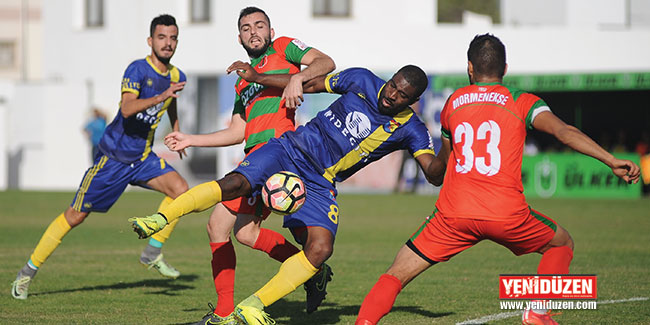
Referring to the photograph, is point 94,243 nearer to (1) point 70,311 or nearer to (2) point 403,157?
(1) point 70,311

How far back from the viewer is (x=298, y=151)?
688 centimetres

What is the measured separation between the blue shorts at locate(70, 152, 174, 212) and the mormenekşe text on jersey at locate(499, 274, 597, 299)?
175 inches

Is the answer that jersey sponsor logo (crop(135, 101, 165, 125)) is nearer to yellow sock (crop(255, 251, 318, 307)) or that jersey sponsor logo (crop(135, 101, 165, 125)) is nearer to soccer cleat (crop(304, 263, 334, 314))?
soccer cleat (crop(304, 263, 334, 314))

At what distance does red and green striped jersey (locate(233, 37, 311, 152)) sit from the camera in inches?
290

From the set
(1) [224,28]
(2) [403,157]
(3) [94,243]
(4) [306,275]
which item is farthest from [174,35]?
(1) [224,28]

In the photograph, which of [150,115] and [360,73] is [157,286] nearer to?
[150,115]

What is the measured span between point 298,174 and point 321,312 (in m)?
1.69

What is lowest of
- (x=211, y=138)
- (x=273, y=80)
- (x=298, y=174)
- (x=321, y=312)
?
(x=321, y=312)

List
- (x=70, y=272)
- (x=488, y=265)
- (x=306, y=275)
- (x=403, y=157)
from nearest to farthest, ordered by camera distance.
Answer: (x=306, y=275) < (x=70, y=272) < (x=488, y=265) < (x=403, y=157)

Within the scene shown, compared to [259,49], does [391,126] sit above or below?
below

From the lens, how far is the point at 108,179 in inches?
370

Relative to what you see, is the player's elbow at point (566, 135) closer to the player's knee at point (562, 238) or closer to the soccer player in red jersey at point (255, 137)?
the player's knee at point (562, 238)

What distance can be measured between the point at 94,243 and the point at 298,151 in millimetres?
8042

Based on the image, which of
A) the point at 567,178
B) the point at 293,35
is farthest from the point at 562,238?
the point at 293,35
